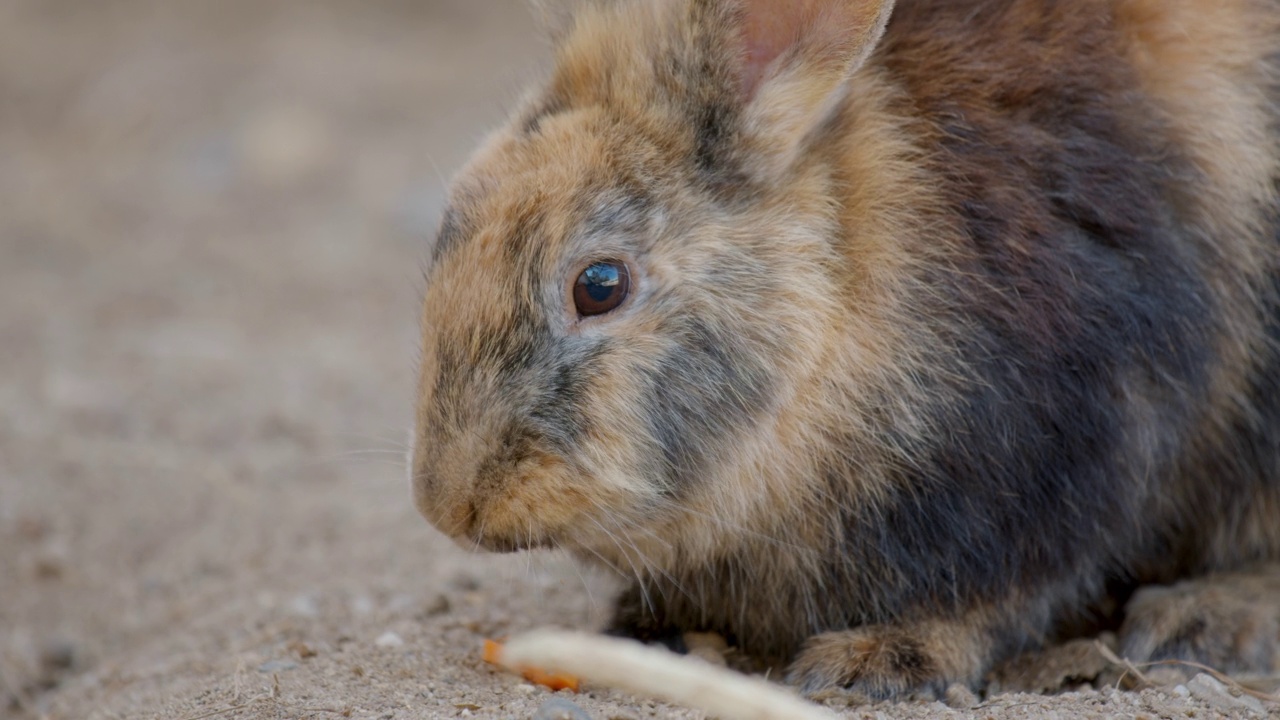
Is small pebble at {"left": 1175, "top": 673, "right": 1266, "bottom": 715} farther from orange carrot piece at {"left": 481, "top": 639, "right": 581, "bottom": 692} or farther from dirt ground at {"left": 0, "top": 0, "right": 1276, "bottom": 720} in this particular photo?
orange carrot piece at {"left": 481, "top": 639, "right": 581, "bottom": 692}

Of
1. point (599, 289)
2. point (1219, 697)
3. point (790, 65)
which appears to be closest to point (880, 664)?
point (1219, 697)

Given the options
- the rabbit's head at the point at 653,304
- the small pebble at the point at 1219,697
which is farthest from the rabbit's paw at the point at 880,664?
the small pebble at the point at 1219,697

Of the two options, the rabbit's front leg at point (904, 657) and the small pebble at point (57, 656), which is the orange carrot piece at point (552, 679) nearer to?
the rabbit's front leg at point (904, 657)


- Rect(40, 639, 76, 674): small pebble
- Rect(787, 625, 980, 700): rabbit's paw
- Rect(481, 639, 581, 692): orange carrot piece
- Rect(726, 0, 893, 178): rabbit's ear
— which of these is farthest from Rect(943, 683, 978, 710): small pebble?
Rect(40, 639, 76, 674): small pebble

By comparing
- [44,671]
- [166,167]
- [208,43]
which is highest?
[208,43]

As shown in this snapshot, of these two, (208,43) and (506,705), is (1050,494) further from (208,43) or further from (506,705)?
(208,43)

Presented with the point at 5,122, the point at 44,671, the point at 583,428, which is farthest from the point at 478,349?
the point at 5,122
